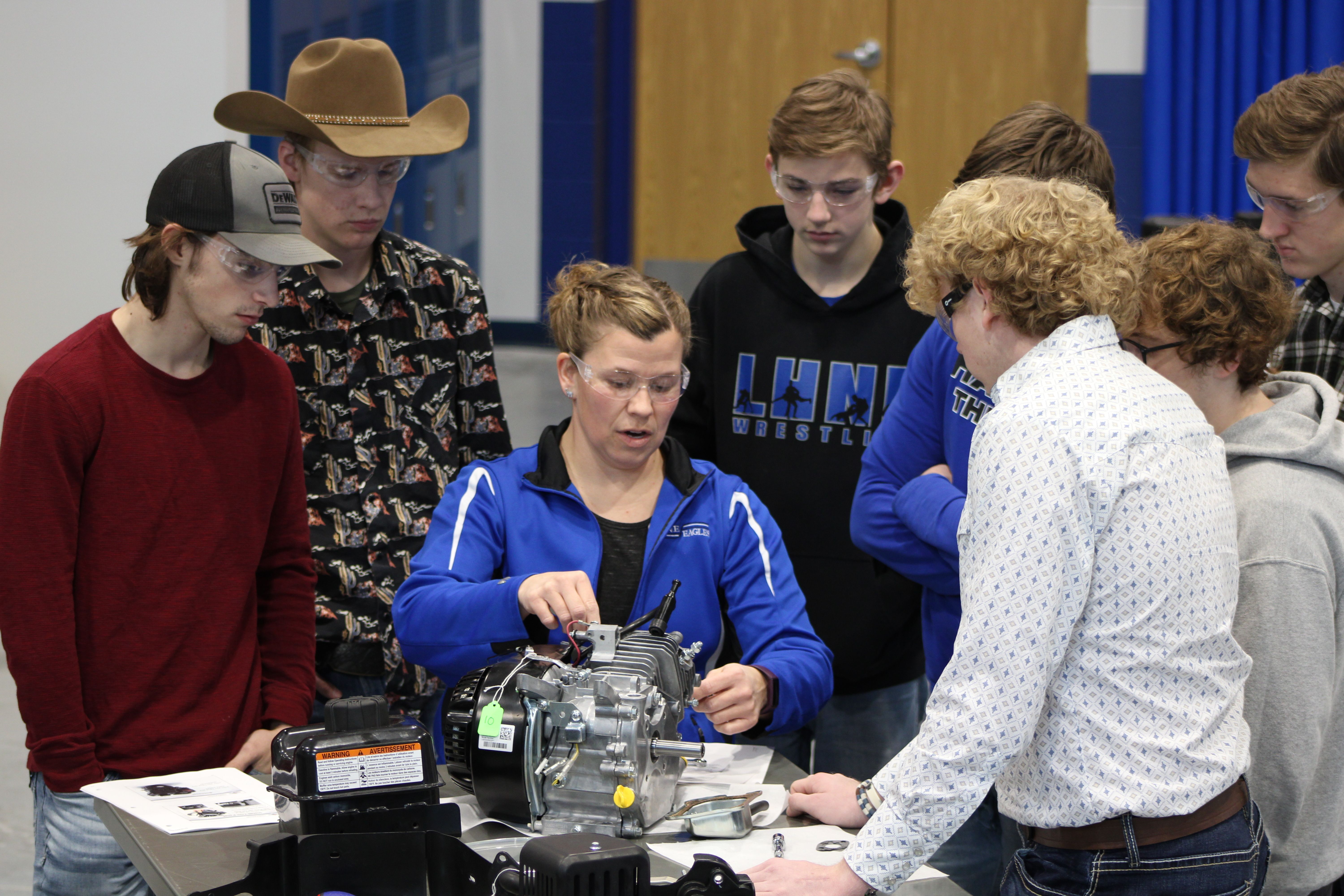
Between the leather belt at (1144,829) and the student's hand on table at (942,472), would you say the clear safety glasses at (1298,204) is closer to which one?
the student's hand on table at (942,472)

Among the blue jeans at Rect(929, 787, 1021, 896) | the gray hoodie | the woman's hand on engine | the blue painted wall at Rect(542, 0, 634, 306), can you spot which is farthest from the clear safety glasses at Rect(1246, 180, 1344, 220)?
the blue painted wall at Rect(542, 0, 634, 306)

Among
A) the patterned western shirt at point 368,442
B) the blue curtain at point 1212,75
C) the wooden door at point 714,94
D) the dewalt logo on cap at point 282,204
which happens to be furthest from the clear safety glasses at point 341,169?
the blue curtain at point 1212,75

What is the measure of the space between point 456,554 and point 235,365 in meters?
0.51

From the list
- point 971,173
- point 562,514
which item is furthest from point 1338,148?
point 562,514

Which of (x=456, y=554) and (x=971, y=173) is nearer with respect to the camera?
(x=456, y=554)

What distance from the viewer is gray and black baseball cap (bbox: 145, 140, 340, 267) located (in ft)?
6.45

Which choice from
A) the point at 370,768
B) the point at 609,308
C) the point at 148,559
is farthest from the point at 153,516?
the point at 609,308

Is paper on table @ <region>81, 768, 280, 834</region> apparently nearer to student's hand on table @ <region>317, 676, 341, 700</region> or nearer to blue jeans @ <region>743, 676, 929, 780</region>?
student's hand on table @ <region>317, 676, 341, 700</region>

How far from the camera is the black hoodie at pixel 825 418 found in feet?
8.23

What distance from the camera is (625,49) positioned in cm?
573

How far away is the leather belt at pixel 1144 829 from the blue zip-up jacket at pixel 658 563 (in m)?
0.57

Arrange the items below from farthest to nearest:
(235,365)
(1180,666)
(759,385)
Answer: (759,385), (235,365), (1180,666)

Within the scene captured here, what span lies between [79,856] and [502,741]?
77 centimetres

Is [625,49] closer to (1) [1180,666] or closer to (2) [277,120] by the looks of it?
(2) [277,120]
